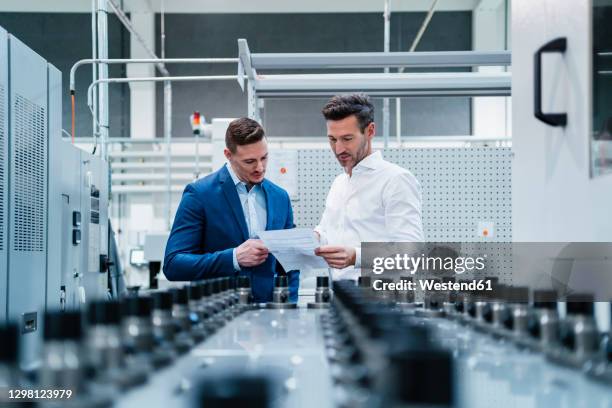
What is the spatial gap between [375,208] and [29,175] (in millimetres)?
1500

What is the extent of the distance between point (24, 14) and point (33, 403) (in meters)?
9.62

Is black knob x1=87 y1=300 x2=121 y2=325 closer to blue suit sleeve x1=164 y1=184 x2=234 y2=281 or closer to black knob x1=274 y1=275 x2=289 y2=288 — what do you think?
black knob x1=274 y1=275 x2=289 y2=288

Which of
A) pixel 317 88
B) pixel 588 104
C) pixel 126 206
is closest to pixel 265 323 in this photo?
pixel 588 104

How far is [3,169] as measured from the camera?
2.70 metres

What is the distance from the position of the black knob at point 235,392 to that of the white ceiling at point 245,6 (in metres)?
9.04

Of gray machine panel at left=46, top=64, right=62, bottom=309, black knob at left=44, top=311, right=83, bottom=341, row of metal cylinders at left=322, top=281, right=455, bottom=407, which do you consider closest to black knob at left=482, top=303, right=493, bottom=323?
row of metal cylinders at left=322, top=281, right=455, bottom=407

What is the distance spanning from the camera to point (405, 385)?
498 millimetres

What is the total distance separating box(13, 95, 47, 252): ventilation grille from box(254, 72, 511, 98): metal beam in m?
1.10

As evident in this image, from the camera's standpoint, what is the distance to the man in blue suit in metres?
2.61

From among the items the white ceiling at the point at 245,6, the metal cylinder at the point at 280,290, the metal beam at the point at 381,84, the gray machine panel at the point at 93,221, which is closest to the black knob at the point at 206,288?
the metal cylinder at the point at 280,290

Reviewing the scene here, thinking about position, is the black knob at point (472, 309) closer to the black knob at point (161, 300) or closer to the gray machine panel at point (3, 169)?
the black knob at point (161, 300)

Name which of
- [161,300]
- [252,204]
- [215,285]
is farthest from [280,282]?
[252,204]

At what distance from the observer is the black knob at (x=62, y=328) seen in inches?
27.9

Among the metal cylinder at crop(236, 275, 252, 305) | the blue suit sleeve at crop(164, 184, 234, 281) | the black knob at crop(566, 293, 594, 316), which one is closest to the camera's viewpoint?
the black knob at crop(566, 293, 594, 316)
